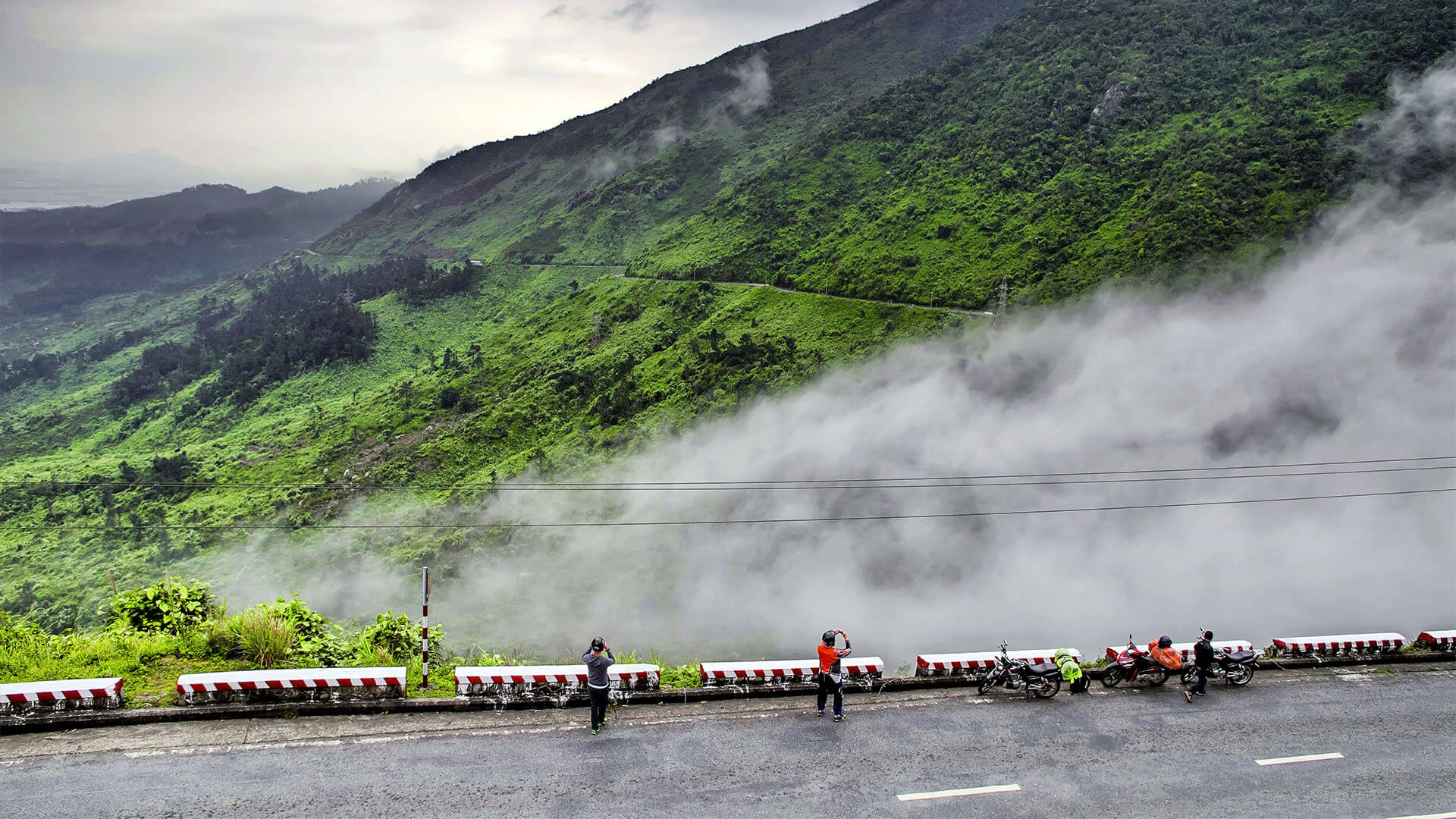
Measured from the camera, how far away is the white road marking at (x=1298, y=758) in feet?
47.4

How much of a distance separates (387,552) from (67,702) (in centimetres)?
4865

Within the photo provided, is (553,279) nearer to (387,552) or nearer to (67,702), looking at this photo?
(387,552)

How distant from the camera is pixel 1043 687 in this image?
16328mm

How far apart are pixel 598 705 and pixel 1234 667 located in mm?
14419

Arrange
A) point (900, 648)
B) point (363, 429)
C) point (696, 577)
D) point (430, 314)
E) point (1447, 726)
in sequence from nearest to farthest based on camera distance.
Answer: point (1447, 726) < point (900, 648) < point (696, 577) < point (363, 429) < point (430, 314)

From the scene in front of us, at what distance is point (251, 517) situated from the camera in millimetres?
71938

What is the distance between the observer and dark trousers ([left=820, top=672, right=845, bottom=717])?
14.8 m

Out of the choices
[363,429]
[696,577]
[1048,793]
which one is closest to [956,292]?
[696,577]

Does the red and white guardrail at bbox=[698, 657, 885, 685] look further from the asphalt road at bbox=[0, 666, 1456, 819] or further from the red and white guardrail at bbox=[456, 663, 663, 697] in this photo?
the red and white guardrail at bbox=[456, 663, 663, 697]

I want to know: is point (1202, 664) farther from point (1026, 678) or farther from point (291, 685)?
point (291, 685)

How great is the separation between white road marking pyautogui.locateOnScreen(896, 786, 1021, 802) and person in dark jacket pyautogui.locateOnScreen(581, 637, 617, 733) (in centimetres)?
555

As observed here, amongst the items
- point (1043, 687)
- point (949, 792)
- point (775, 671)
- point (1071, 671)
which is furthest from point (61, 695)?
point (1071, 671)

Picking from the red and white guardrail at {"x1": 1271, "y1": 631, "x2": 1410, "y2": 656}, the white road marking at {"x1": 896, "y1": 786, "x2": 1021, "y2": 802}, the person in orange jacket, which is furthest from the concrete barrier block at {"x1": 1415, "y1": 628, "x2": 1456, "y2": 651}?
the person in orange jacket

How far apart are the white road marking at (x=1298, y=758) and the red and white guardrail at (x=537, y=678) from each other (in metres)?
11.9
